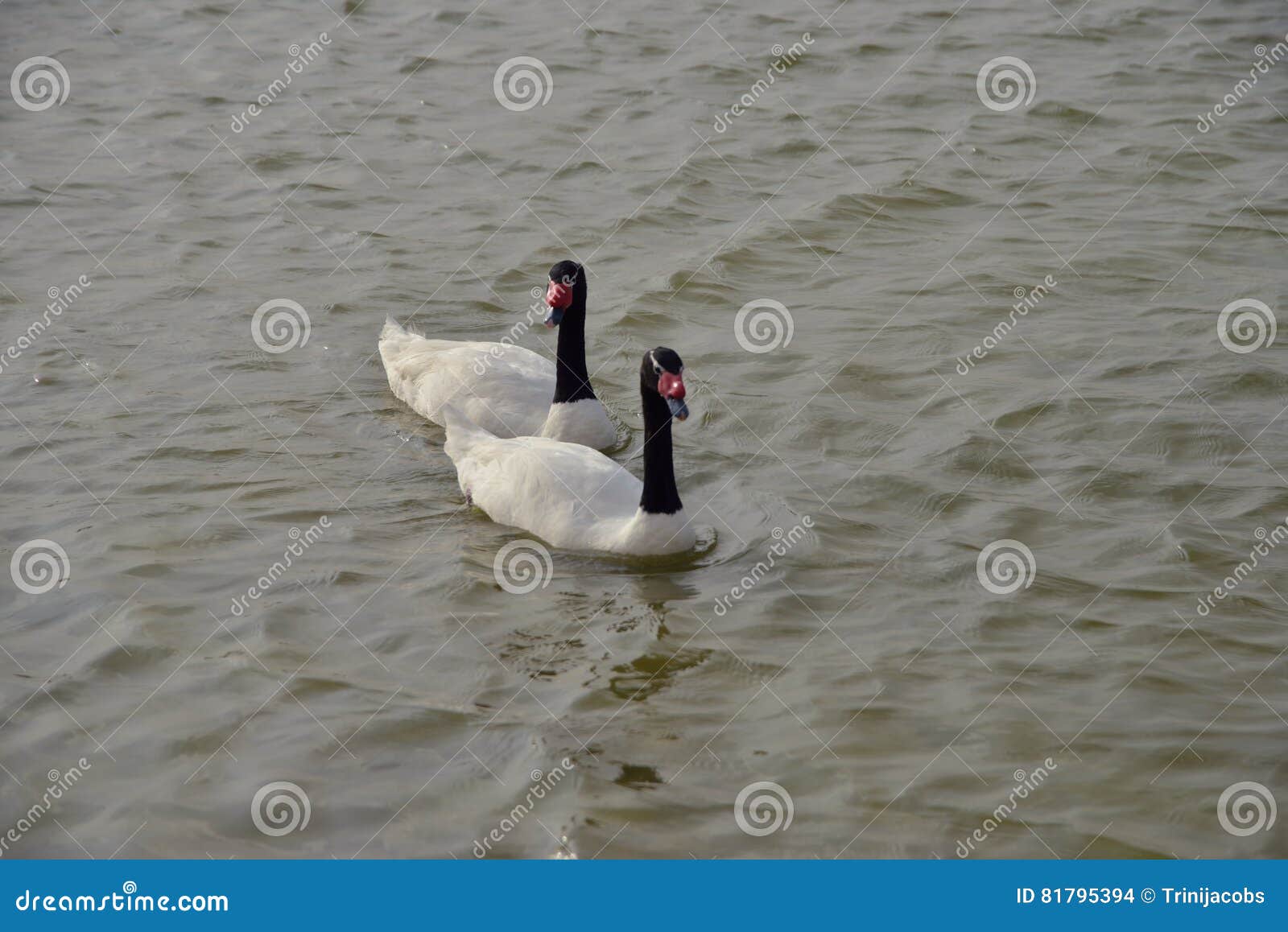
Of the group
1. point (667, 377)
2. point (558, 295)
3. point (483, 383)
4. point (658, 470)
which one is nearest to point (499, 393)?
point (483, 383)

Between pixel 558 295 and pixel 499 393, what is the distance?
99 centimetres

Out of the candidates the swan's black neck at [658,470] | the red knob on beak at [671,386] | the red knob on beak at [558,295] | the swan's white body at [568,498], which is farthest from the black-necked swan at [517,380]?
the red knob on beak at [671,386]

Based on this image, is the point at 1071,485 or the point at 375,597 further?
the point at 1071,485

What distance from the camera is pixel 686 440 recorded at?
9.62 meters

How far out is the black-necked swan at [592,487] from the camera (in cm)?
799

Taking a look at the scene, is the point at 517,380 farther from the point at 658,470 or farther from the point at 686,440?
the point at 658,470

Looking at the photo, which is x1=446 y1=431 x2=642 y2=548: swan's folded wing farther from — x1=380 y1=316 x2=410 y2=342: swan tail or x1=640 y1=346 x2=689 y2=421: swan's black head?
x1=380 y1=316 x2=410 y2=342: swan tail

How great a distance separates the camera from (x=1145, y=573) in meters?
7.88

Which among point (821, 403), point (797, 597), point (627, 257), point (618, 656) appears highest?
point (627, 257)

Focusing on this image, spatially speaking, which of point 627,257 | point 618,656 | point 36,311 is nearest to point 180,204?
point 36,311

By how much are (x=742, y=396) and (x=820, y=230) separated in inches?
123

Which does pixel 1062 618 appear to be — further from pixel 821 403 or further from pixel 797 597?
pixel 821 403

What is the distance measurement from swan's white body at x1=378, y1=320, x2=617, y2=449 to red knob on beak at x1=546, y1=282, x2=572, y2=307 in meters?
0.63

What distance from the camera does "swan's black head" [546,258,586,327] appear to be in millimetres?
9008
